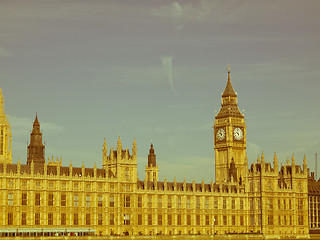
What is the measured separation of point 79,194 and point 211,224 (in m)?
41.0

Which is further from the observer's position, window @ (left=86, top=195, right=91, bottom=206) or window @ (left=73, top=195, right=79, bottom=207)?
window @ (left=86, top=195, right=91, bottom=206)

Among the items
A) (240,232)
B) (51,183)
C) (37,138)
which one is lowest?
(240,232)

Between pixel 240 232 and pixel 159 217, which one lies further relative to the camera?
pixel 240 232

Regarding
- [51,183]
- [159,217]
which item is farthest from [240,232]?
[51,183]

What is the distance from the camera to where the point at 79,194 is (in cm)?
16325

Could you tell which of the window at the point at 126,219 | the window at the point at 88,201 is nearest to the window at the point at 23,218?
the window at the point at 88,201

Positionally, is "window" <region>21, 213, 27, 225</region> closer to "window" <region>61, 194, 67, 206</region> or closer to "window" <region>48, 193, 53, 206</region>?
"window" <region>48, 193, 53, 206</region>

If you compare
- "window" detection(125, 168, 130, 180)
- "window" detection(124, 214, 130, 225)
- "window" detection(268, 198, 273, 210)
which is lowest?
"window" detection(124, 214, 130, 225)

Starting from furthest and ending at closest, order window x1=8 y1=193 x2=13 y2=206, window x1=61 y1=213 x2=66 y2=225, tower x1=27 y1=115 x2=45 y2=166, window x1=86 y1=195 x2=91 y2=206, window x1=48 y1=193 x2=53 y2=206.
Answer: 1. tower x1=27 y1=115 x2=45 y2=166
2. window x1=86 y1=195 x2=91 y2=206
3. window x1=61 y1=213 x2=66 y2=225
4. window x1=48 y1=193 x2=53 y2=206
5. window x1=8 y1=193 x2=13 y2=206

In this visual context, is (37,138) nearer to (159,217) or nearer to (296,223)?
(159,217)

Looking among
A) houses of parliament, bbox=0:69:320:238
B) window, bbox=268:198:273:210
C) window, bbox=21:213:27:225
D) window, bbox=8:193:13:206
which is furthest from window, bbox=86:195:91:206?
window, bbox=268:198:273:210

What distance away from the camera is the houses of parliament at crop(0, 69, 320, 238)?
6137 inches

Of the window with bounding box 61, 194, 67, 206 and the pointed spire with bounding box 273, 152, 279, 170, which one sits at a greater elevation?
the pointed spire with bounding box 273, 152, 279, 170

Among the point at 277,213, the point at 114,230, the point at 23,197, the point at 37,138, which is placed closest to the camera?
the point at 23,197
